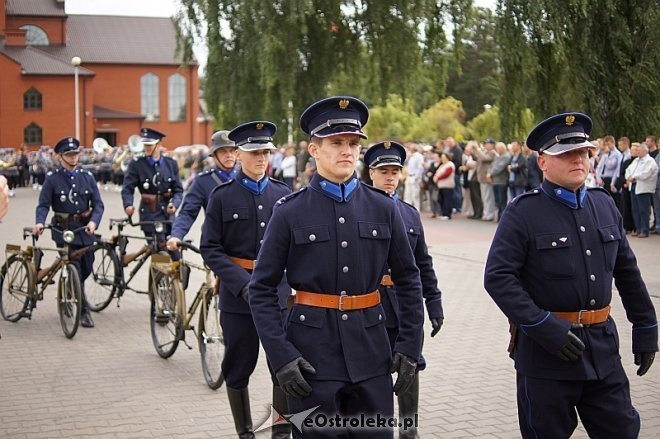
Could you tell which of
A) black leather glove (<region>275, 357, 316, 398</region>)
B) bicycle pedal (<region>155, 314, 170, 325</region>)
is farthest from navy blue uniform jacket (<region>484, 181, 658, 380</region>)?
bicycle pedal (<region>155, 314, 170, 325</region>)

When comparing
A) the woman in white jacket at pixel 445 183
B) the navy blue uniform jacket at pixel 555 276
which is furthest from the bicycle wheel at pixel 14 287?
the woman in white jacket at pixel 445 183

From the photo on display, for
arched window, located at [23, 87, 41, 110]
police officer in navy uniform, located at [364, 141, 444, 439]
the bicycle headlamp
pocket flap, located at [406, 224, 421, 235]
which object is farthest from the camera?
arched window, located at [23, 87, 41, 110]

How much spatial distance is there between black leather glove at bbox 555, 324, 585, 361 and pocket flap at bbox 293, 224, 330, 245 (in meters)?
1.22

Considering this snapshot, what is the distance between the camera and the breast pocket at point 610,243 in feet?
15.8

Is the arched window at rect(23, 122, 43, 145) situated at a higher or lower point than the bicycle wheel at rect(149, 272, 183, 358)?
higher

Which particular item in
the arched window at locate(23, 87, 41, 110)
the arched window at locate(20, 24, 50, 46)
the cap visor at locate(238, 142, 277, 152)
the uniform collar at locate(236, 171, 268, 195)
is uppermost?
the arched window at locate(20, 24, 50, 46)

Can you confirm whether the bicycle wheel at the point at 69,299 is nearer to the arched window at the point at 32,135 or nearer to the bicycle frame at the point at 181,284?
the bicycle frame at the point at 181,284

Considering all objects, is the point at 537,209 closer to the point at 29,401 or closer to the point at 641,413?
the point at 641,413

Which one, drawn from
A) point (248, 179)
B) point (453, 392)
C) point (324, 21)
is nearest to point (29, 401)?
point (248, 179)

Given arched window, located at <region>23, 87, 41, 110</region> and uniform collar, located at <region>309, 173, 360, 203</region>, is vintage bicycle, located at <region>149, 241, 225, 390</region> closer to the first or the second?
uniform collar, located at <region>309, 173, 360, 203</region>

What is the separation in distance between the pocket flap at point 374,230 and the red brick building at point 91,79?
67.9 metres

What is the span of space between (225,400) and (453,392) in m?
1.79

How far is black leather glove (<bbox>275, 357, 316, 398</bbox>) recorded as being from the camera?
429cm

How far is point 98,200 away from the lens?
11.2 metres
